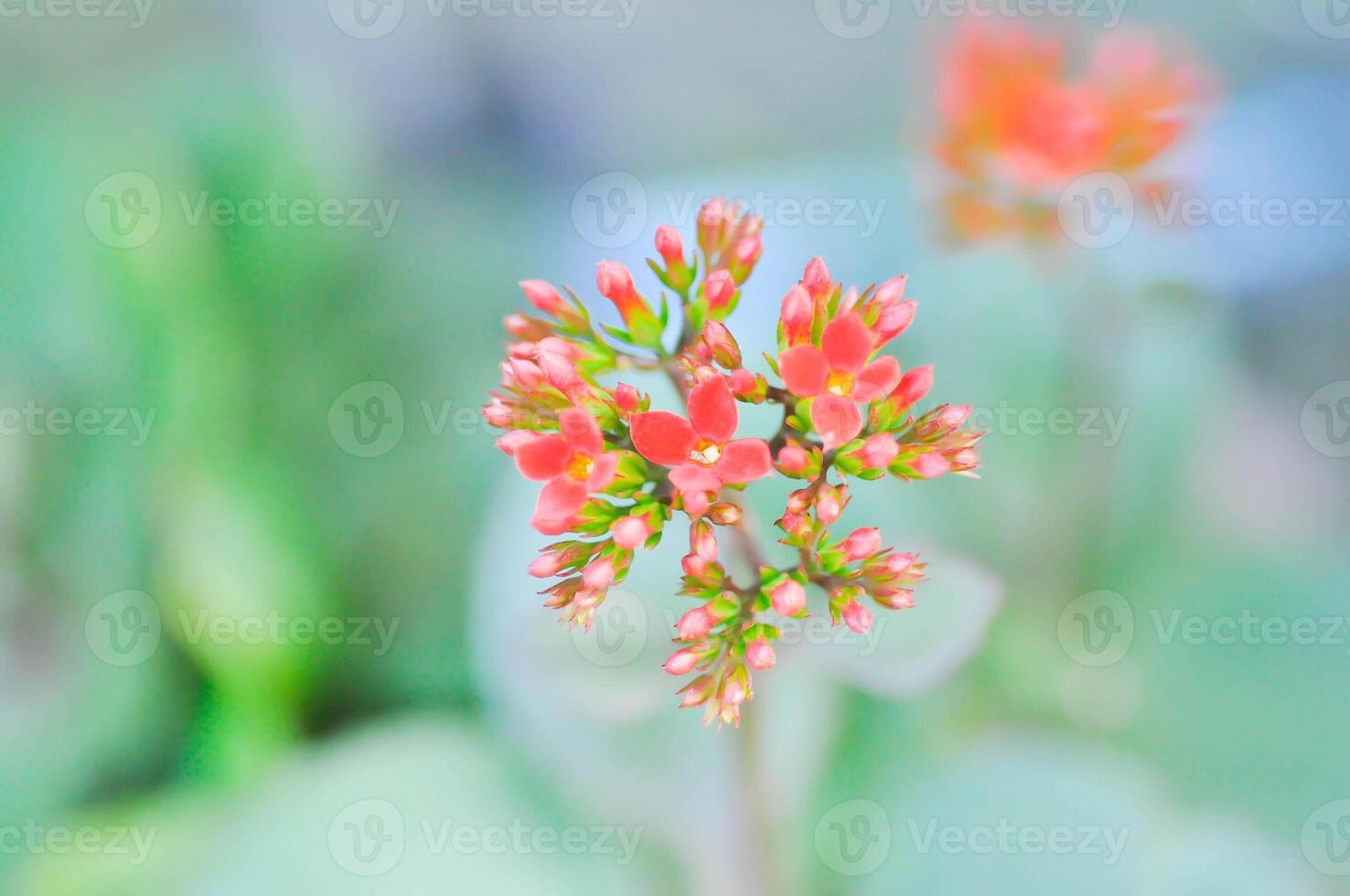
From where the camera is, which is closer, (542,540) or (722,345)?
(722,345)

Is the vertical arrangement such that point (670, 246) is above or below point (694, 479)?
above

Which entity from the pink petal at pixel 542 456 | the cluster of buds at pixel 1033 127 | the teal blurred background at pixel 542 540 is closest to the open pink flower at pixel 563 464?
the pink petal at pixel 542 456

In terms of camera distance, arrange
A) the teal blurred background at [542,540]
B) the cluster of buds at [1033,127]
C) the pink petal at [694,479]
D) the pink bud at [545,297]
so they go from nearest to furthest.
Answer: the pink petal at [694,479] < the pink bud at [545,297] < the teal blurred background at [542,540] < the cluster of buds at [1033,127]

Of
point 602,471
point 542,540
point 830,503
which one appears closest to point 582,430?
point 602,471

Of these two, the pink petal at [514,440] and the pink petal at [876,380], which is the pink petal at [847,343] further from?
the pink petal at [514,440]

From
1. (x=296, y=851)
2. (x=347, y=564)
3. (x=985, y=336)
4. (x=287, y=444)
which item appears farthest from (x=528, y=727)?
(x=985, y=336)

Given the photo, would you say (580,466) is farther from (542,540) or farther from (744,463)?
(542,540)

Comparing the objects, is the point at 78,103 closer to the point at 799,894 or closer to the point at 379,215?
the point at 379,215

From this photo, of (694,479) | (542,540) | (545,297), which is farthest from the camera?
(542,540)

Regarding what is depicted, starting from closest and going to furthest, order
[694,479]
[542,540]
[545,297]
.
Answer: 1. [694,479]
2. [545,297]
3. [542,540]
